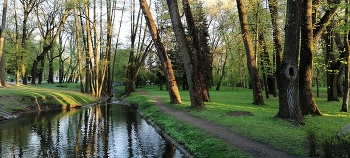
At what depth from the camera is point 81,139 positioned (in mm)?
12125

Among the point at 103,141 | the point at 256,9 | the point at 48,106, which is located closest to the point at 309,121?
the point at 103,141

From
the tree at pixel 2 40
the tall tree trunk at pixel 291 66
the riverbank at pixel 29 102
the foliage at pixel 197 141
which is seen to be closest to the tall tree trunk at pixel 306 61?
the tall tree trunk at pixel 291 66

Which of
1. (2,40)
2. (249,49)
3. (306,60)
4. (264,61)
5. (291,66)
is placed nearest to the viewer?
(291,66)

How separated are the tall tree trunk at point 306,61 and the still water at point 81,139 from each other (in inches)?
287

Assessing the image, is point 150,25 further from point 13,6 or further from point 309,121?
point 13,6

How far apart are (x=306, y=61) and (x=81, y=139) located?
11124mm

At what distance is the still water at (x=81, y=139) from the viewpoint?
388 inches

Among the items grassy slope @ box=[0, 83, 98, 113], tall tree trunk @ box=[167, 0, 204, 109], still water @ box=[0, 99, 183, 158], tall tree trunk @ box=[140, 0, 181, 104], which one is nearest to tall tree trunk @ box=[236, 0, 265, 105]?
tall tree trunk @ box=[167, 0, 204, 109]

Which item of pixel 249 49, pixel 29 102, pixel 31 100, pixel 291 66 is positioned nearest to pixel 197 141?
pixel 291 66

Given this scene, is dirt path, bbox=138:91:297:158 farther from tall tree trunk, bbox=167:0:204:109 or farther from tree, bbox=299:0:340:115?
tree, bbox=299:0:340:115

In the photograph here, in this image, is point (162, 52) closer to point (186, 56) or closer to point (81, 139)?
point (186, 56)

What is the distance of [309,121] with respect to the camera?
11969mm

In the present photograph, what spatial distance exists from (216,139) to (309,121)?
5.01m

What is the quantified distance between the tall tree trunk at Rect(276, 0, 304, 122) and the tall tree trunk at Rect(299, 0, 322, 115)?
6.13ft
